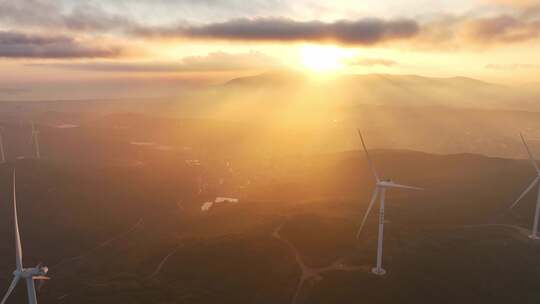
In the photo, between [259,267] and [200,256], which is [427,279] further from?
[200,256]

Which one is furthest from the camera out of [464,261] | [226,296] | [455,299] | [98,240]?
[98,240]

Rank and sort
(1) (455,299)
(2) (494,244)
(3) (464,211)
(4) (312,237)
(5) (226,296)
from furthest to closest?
(3) (464,211), (4) (312,237), (2) (494,244), (5) (226,296), (1) (455,299)

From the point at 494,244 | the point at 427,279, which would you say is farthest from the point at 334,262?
the point at 494,244

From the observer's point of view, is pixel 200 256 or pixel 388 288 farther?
pixel 200 256

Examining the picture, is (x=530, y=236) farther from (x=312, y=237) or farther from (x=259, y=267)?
(x=259, y=267)

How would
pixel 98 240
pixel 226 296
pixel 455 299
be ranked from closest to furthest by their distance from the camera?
pixel 455 299
pixel 226 296
pixel 98 240

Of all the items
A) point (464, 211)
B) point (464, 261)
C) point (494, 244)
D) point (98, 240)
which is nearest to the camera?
point (464, 261)

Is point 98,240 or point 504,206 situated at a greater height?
point 504,206

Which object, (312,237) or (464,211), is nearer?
(312,237)

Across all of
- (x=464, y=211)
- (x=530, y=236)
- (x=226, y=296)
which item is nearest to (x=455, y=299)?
(x=530, y=236)
